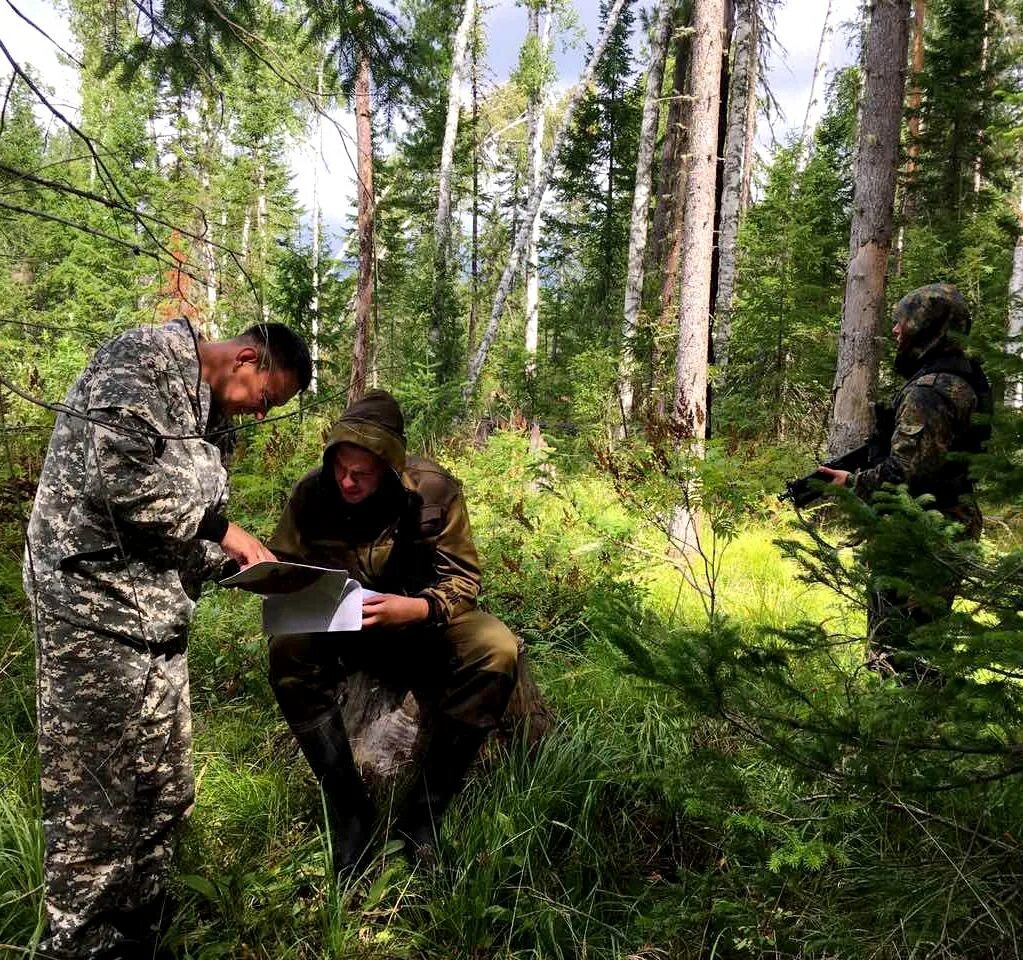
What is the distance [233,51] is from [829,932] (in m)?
3.78

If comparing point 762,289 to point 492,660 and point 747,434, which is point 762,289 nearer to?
point 747,434

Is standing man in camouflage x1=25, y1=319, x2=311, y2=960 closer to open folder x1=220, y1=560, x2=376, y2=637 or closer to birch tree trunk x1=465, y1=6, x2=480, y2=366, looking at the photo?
open folder x1=220, y1=560, x2=376, y2=637

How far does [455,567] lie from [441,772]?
80 centimetres

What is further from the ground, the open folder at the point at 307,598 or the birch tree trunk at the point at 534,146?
the birch tree trunk at the point at 534,146

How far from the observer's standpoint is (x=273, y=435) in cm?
641

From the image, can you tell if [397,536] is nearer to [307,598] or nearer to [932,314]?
[307,598]

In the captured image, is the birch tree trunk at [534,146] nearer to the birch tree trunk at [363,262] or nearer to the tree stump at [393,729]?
the birch tree trunk at [363,262]

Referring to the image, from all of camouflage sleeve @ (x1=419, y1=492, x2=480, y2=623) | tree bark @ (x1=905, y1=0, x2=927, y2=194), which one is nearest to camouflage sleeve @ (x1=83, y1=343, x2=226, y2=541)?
camouflage sleeve @ (x1=419, y1=492, x2=480, y2=623)

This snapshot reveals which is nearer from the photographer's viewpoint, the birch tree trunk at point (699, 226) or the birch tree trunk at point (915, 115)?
the birch tree trunk at point (699, 226)

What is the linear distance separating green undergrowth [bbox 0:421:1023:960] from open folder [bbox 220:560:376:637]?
81 centimetres

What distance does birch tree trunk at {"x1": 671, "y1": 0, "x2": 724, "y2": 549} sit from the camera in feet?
19.8

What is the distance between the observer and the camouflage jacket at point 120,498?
1.89 metres

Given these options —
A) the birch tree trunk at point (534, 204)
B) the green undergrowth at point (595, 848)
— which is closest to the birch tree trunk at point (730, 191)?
the birch tree trunk at point (534, 204)

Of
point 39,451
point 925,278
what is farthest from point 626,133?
point 39,451
